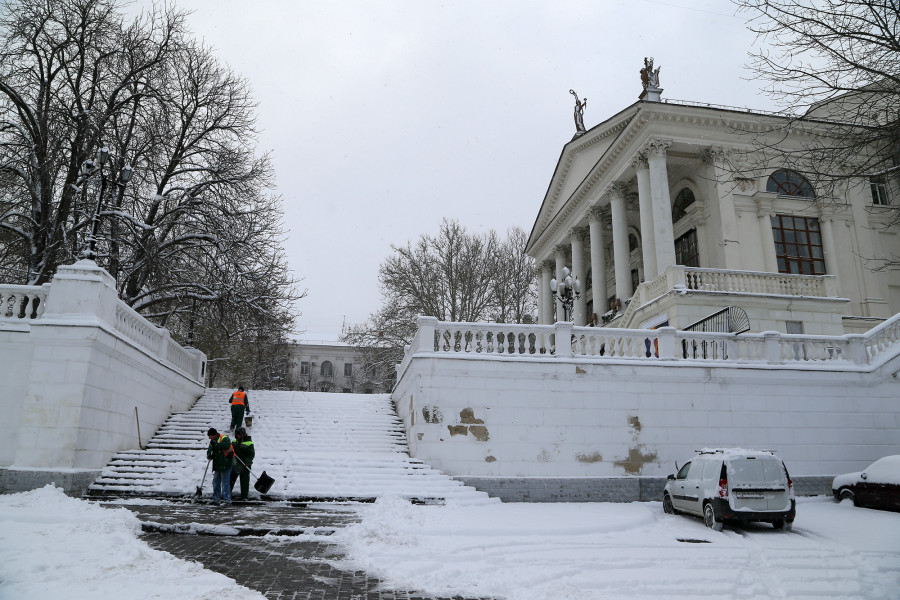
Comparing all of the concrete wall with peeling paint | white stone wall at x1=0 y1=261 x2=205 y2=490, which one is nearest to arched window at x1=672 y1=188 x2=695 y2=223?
the concrete wall with peeling paint

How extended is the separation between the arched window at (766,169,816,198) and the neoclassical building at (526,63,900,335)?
57mm

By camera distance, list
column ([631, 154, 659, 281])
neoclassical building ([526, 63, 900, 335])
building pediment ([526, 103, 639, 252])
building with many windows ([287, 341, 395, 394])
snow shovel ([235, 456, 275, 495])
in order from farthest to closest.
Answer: building with many windows ([287, 341, 395, 394]) < building pediment ([526, 103, 639, 252]) < column ([631, 154, 659, 281]) < neoclassical building ([526, 63, 900, 335]) < snow shovel ([235, 456, 275, 495])

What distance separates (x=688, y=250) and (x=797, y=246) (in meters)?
5.06

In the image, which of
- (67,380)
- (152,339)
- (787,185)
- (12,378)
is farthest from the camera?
(787,185)

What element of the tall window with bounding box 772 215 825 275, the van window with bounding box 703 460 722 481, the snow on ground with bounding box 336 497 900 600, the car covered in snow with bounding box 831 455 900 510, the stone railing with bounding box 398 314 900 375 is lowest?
the snow on ground with bounding box 336 497 900 600

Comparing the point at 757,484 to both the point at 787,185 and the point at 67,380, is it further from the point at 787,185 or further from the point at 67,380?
the point at 787,185

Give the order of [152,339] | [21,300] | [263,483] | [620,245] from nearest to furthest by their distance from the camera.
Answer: [263,483] → [21,300] → [152,339] → [620,245]

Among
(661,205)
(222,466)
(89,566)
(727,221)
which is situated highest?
(661,205)

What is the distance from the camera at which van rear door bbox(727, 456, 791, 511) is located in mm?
11125

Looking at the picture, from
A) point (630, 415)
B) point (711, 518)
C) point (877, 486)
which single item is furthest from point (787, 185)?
point (711, 518)

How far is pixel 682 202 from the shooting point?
3259 centimetres

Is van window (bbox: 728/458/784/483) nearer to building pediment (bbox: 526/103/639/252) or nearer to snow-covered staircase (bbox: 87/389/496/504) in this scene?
A: snow-covered staircase (bbox: 87/389/496/504)

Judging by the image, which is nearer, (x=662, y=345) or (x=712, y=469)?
(x=712, y=469)

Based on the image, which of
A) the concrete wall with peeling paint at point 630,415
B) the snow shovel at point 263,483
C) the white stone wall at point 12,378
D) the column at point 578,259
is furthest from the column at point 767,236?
the white stone wall at point 12,378
